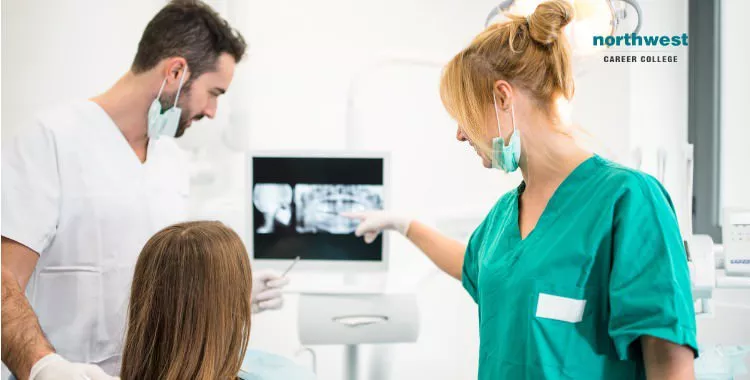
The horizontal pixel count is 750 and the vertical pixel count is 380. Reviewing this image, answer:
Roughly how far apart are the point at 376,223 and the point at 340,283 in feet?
2.35

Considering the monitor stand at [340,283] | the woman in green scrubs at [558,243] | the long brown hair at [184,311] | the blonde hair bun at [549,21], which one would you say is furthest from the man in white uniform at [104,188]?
the blonde hair bun at [549,21]

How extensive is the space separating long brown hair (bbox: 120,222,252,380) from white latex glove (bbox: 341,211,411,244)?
2.66 feet

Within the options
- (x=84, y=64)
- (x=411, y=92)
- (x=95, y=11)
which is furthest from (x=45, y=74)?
(x=411, y=92)

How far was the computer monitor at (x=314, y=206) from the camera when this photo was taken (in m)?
2.16

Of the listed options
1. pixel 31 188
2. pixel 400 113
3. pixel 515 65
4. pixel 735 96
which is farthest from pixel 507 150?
pixel 735 96

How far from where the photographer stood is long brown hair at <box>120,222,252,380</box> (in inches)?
46.1

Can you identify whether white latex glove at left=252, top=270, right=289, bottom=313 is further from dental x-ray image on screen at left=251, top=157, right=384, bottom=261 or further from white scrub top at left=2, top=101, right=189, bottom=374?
white scrub top at left=2, top=101, right=189, bottom=374

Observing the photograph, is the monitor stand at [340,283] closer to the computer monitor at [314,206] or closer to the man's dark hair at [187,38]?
the computer monitor at [314,206]

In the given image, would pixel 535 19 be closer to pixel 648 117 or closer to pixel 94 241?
pixel 94 241

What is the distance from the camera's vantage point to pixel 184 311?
1.18m

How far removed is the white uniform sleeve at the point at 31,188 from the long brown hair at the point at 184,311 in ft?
2.11

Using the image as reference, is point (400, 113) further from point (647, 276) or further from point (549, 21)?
point (647, 276)

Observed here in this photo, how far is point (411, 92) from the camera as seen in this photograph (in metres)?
2.66

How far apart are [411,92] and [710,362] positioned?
1391mm
